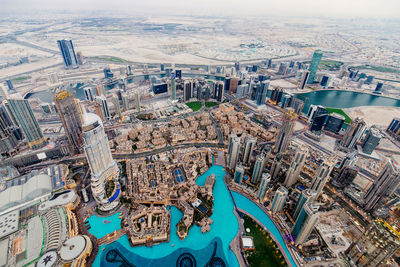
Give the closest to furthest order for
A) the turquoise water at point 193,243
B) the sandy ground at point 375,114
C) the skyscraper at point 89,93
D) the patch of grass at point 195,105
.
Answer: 1. the turquoise water at point 193,243
2. the sandy ground at point 375,114
3. the patch of grass at point 195,105
4. the skyscraper at point 89,93

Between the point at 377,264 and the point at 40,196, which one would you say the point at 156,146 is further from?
the point at 377,264

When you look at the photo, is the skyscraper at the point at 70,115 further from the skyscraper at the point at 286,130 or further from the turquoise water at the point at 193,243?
the skyscraper at the point at 286,130

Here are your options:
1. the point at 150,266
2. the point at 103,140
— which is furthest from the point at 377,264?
the point at 103,140

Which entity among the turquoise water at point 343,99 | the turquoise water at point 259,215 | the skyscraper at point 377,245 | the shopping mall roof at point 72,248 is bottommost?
the turquoise water at point 259,215

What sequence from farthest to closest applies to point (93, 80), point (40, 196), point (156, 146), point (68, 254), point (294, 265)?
1. point (93, 80)
2. point (156, 146)
3. point (40, 196)
4. point (294, 265)
5. point (68, 254)

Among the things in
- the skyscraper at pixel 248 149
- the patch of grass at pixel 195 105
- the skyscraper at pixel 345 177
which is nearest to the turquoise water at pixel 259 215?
the skyscraper at pixel 248 149

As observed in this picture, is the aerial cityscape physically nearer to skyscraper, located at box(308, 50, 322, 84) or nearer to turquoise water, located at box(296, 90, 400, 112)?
turquoise water, located at box(296, 90, 400, 112)

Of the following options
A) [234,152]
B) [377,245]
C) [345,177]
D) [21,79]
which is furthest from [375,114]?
[21,79]
